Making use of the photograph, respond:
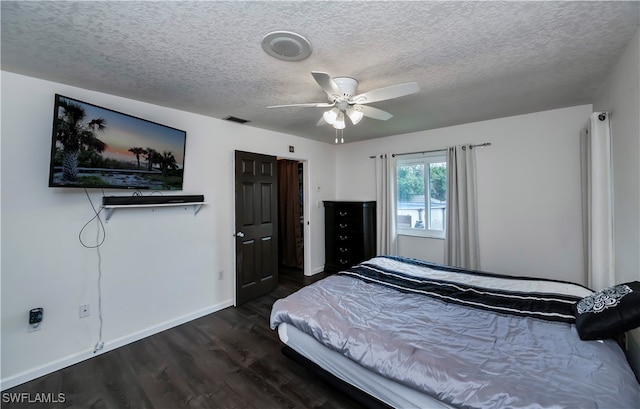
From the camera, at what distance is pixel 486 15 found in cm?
141

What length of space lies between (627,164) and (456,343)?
1.75 metres

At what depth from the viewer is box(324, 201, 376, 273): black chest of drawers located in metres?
4.30

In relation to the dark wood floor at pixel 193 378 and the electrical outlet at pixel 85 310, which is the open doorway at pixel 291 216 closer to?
the dark wood floor at pixel 193 378

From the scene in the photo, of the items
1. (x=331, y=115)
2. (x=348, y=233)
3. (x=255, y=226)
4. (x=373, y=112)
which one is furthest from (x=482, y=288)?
(x=255, y=226)

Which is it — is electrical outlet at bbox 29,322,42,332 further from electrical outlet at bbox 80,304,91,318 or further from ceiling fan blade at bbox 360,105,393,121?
ceiling fan blade at bbox 360,105,393,121

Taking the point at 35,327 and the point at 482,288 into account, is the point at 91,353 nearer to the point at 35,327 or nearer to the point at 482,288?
the point at 35,327

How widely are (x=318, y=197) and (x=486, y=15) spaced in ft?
11.6

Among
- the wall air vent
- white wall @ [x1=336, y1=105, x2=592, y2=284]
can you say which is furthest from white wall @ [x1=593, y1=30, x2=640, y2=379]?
the wall air vent

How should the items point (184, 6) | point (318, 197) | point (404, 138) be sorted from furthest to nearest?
1. point (318, 197)
2. point (404, 138)
3. point (184, 6)

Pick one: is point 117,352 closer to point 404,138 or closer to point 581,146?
point 404,138

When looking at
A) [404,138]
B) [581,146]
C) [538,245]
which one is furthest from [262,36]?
[538,245]

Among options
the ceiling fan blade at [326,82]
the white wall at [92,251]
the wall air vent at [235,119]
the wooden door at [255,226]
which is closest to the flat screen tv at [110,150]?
the white wall at [92,251]

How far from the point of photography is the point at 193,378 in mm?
2039

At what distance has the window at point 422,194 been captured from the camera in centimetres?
393
